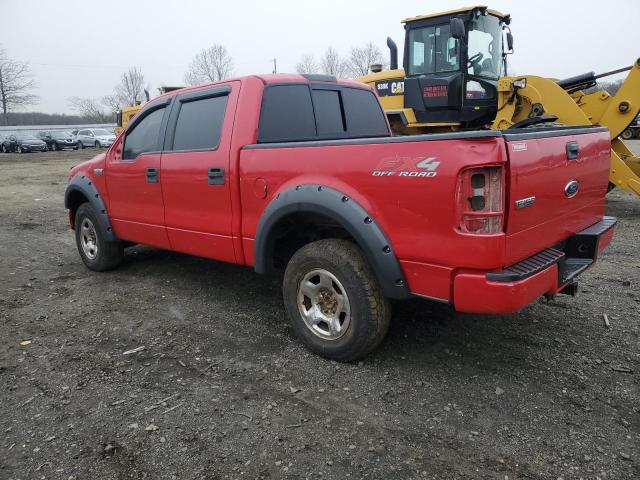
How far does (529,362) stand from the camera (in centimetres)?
340

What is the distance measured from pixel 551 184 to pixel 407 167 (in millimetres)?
912

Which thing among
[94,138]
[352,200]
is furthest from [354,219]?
[94,138]

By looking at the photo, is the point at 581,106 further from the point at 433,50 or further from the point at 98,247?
the point at 98,247

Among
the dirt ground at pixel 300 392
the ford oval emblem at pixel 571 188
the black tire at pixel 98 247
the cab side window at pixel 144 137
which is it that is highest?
the cab side window at pixel 144 137

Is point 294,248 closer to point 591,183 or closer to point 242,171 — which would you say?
point 242,171

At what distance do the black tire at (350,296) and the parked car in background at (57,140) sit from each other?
35850 millimetres

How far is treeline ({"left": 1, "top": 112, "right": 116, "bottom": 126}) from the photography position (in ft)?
249

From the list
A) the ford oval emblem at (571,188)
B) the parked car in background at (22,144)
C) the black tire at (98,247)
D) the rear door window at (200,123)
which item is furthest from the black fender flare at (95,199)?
the parked car in background at (22,144)

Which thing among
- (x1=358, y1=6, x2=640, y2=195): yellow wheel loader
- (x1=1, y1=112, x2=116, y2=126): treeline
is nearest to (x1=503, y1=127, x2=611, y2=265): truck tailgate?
(x1=358, y1=6, x2=640, y2=195): yellow wheel loader

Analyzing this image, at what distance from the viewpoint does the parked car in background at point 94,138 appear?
117ft

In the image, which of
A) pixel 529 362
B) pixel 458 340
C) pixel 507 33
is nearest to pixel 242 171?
pixel 458 340

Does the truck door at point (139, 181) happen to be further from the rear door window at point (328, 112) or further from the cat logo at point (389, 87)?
the cat logo at point (389, 87)

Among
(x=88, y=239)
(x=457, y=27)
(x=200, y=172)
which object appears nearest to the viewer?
(x=200, y=172)

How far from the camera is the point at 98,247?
222 inches
